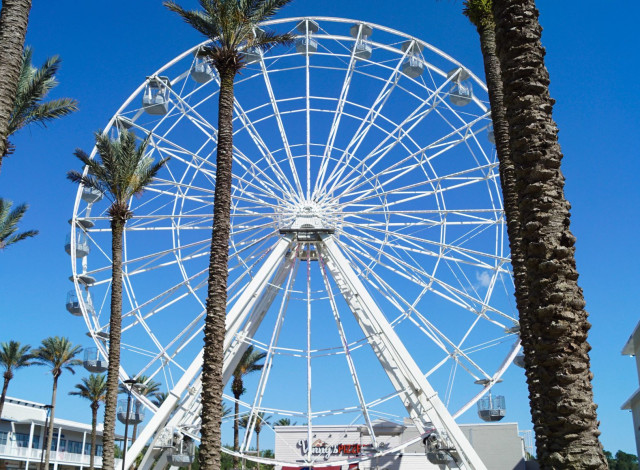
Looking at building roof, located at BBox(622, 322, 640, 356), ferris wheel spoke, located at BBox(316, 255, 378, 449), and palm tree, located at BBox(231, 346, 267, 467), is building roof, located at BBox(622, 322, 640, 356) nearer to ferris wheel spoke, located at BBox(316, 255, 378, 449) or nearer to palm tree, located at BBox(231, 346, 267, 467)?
ferris wheel spoke, located at BBox(316, 255, 378, 449)

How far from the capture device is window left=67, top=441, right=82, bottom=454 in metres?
57.0

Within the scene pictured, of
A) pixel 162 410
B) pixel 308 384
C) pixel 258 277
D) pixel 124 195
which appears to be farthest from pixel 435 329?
pixel 124 195

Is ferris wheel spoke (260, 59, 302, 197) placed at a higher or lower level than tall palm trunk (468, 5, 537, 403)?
higher

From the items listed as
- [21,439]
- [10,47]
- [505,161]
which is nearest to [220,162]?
[10,47]

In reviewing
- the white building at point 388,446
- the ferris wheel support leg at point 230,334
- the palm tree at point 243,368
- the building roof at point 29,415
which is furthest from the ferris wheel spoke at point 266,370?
the building roof at point 29,415

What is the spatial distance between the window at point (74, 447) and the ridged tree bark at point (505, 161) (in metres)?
52.1

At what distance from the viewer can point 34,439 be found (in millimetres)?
51875

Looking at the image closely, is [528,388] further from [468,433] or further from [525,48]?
[468,433]

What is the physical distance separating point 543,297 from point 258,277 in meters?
18.0

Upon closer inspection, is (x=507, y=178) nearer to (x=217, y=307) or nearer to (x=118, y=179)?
(x=217, y=307)

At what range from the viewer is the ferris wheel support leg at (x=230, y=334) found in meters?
21.9

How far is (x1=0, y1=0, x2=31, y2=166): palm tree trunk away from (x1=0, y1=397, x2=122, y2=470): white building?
127 feet

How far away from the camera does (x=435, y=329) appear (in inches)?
956

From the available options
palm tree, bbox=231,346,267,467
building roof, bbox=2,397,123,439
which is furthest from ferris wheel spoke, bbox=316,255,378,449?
building roof, bbox=2,397,123,439
